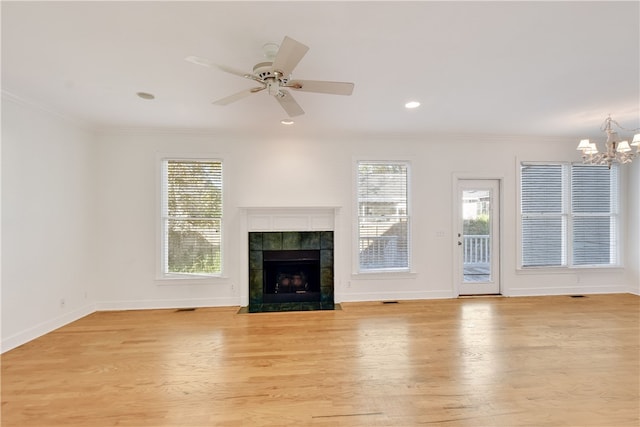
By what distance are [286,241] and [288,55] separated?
3103 mm

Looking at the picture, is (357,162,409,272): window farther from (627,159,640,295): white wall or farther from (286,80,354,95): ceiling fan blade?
(627,159,640,295): white wall

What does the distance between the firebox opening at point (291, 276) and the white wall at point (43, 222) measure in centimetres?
252

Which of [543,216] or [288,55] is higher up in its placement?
[288,55]

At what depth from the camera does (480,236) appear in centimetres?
499

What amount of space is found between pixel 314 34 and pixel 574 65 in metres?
2.31

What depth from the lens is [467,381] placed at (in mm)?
2404

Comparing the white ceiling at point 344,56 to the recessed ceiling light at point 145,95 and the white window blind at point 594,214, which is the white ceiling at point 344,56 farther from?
the white window blind at point 594,214

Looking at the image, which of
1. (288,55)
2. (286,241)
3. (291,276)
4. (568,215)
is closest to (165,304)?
(291,276)

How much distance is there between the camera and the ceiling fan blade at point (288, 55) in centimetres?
169

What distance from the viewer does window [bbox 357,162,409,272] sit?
481cm

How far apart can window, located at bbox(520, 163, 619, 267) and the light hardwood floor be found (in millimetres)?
1224

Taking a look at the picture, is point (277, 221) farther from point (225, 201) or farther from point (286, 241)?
point (225, 201)

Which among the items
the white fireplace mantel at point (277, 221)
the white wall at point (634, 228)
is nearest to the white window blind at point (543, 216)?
the white wall at point (634, 228)

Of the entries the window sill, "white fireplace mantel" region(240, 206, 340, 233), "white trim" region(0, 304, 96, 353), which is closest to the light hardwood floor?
"white trim" region(0, 304, 96, 353)
